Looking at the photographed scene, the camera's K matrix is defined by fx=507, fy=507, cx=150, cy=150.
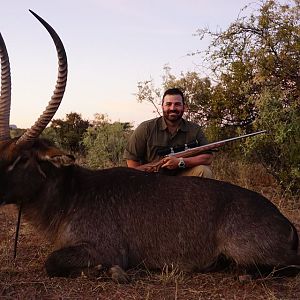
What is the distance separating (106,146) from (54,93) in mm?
7498

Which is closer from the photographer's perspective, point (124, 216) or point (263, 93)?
point (124, 216)

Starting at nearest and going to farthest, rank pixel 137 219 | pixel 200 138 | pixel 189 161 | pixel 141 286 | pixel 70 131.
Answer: pixel 141 286, pixel 137 219, pixel 189 161, pixel 200 138, pixel 70 131

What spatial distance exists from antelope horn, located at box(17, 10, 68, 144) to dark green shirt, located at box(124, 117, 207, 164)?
2.12m

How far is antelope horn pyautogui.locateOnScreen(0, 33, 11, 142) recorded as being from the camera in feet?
14.8

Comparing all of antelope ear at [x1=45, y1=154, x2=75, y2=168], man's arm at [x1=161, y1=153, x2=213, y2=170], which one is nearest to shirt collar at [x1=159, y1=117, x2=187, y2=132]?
man's arm at [x1=161, y1=153, x2=213, y2=170]

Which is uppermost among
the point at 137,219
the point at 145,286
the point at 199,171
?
the point at 199,171

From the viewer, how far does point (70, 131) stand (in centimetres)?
1566

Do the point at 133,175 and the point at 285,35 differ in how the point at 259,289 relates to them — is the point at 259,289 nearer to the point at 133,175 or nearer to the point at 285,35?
the point at 133,175

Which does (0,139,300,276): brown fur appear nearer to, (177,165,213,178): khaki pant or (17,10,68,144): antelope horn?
(17,10,68,144): antelope horn

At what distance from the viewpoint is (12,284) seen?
3.96 m

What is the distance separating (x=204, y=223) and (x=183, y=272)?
46 cm

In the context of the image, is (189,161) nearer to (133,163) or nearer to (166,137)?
(166,137)

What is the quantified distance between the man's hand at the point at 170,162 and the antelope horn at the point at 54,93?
1.86m

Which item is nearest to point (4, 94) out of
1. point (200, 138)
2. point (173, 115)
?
point (173, 115)
